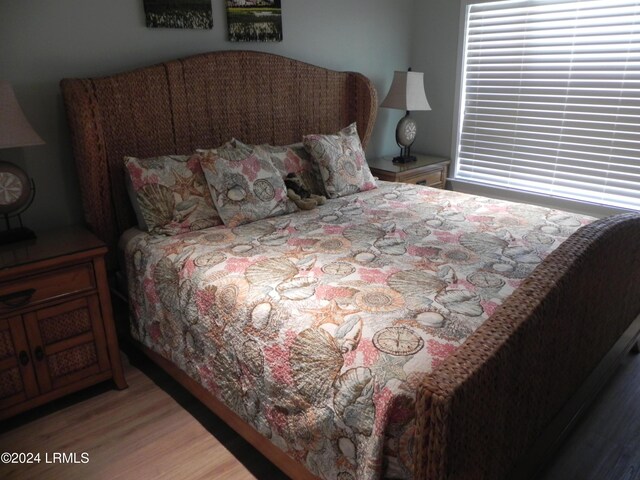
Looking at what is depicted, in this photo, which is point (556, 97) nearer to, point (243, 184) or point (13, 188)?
point (243, 184)

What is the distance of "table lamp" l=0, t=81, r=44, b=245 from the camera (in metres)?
1.86

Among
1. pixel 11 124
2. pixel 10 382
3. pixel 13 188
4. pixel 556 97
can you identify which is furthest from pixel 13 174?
pixel 556 97

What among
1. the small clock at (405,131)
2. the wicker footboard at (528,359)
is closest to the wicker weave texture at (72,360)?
the wicker footboard at (528,359)

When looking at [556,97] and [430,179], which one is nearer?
[556,97]

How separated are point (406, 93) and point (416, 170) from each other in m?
0.57

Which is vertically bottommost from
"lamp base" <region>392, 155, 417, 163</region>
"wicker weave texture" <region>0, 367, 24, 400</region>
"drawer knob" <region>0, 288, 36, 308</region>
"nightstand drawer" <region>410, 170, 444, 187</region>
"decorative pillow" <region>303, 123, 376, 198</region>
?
"wicker weave texture" <region>0, 367, 24, 400</region>

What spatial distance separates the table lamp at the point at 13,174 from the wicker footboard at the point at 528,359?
1816mm

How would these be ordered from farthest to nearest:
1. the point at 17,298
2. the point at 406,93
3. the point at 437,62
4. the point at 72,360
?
the point at 437,62 < the point at 406,93 < the point at 72,360 < the point at 17,298

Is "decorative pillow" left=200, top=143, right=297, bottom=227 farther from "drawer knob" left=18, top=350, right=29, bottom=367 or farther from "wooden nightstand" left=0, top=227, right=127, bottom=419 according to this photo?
"drawer knob" left=18, top=350, right=29, bottom=367

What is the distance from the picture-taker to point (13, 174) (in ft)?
6.55

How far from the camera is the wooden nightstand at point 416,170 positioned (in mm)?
3484

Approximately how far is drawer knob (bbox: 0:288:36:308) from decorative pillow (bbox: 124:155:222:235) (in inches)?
22.2

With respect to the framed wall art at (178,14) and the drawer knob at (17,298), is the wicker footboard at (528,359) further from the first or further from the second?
the framed wall art at (178,14)

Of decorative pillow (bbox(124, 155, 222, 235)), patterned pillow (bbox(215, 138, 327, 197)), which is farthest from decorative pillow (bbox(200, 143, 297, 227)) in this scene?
patterned pillow (bbox(215, 138, 327, 197))
